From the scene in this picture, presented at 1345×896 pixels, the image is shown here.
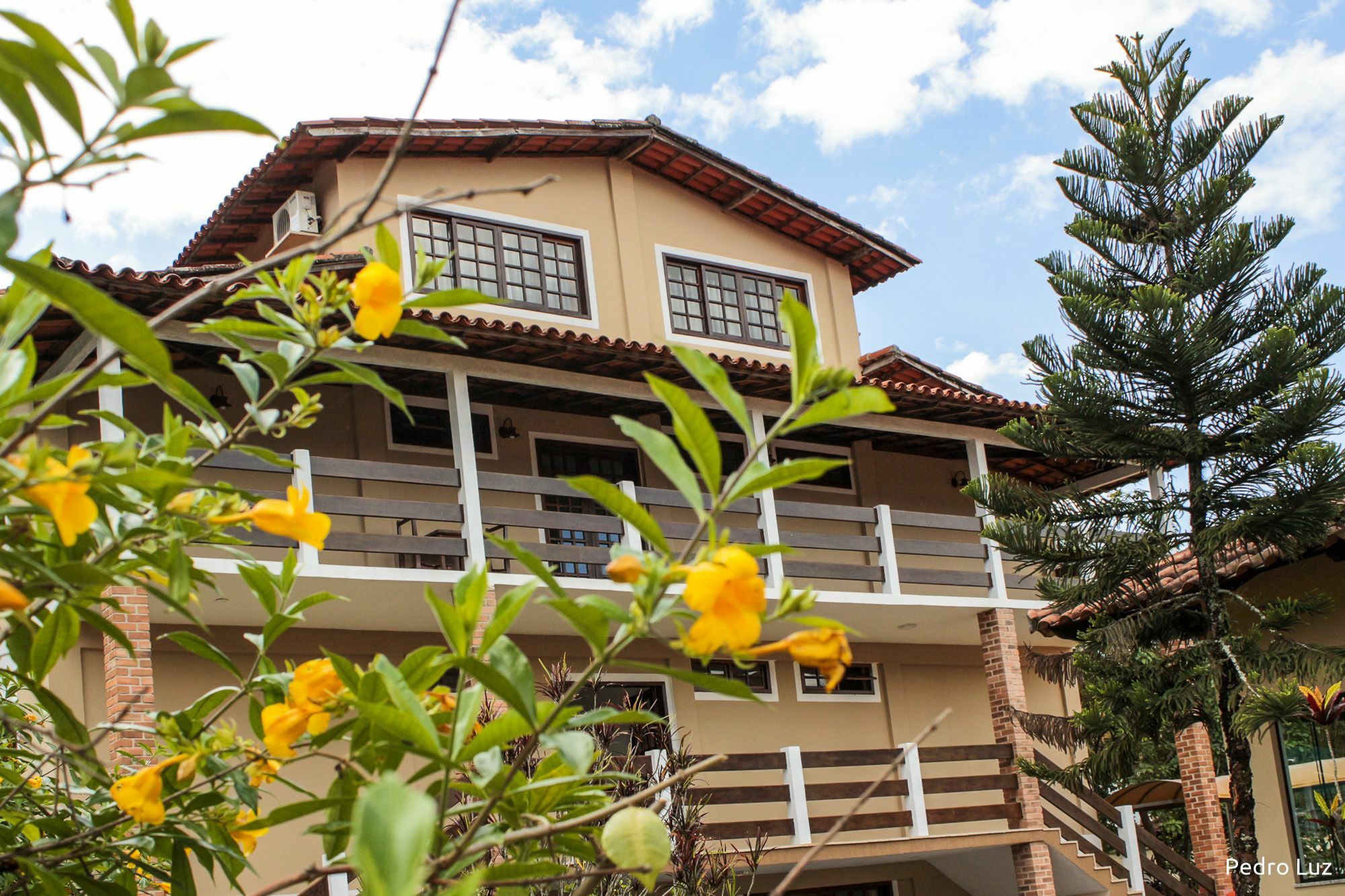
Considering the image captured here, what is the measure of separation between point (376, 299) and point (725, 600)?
57 centimetres

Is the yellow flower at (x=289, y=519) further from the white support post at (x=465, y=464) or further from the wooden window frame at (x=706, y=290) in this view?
the wooden window frame at (x=706, y=290)

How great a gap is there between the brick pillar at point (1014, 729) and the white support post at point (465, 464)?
560cm

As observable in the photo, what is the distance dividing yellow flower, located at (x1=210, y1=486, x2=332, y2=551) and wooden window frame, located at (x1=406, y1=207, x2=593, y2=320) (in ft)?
37.8

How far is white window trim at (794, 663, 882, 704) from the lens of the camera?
14.7 metres

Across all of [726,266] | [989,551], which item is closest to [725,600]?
[989,551]

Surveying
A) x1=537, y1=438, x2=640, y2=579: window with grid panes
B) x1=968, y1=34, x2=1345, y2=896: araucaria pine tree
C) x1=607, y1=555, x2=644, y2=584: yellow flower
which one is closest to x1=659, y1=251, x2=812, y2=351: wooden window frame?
x1=537, y1=438, x2=640, y2=579: window with grid panes

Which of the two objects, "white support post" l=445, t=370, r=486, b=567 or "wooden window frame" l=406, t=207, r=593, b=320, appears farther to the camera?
"wooden window frame" l=406, t=207, r=593, b=320

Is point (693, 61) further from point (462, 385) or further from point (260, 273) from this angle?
point (260, 273)

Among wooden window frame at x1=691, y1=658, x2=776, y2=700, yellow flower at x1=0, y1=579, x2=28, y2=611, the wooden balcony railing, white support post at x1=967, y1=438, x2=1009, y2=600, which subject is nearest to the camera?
yellow flower at x1=0, y1=579, x2=28, y2=611

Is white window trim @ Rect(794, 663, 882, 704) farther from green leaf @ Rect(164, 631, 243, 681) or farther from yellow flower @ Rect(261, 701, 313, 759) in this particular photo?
yellow flower @ Rect(261, 701, 313, 759)

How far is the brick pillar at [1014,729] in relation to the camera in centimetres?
1309

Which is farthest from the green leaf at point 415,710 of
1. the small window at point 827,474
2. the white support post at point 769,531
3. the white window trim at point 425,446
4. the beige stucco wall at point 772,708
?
the small window at point 827,474

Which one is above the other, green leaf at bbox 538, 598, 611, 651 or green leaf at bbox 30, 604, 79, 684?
green leaf at bbox 30, 604, 79, 684

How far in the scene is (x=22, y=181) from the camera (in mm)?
1157
